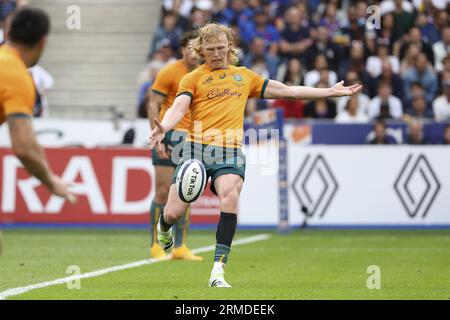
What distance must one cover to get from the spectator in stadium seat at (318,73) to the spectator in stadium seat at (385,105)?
0.96 meters

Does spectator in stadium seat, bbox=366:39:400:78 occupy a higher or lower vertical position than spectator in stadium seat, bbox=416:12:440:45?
lower

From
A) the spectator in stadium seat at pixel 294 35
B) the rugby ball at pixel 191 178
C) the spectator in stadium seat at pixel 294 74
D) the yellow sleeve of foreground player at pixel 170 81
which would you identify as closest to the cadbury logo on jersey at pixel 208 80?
the rugby ball at pixel 191 178

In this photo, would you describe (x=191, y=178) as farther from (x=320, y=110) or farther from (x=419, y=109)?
(x=419, y=109)

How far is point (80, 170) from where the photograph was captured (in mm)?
19328

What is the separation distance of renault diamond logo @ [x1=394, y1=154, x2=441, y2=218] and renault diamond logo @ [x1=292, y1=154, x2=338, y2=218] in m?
1.12

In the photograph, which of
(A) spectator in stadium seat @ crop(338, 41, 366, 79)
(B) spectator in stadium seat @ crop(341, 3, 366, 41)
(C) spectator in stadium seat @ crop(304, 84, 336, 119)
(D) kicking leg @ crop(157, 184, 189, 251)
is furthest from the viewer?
(B) spectator in stadium seat @ crop(341, 3, 366, 41)

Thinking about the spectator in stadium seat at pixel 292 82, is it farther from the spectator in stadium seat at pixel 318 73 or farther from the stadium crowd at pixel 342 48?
the spectator in stadium seat at pixel 318 73

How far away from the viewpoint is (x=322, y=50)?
77.5ft

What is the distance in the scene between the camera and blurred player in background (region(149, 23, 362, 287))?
392 inches

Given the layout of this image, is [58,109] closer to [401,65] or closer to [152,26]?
[152,26]

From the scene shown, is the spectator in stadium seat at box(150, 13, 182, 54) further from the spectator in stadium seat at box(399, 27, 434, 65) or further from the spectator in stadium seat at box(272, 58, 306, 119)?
the spectator in stadium seat at box(399, 27, 434, 65)

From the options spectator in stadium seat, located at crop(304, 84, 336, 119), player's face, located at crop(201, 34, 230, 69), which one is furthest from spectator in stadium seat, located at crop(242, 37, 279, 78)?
player's face, located at crop(201, 34, 230, 69)

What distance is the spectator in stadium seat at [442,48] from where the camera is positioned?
24016 mm

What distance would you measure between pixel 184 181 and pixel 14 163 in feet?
31.8
